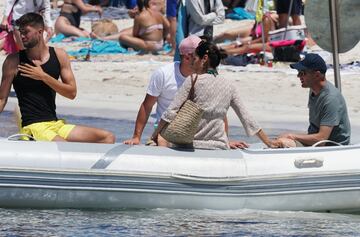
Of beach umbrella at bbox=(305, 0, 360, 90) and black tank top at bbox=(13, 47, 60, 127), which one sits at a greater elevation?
beach umbrella at bbox=(305, 0, 360, 90)

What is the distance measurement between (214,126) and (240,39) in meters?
9.82

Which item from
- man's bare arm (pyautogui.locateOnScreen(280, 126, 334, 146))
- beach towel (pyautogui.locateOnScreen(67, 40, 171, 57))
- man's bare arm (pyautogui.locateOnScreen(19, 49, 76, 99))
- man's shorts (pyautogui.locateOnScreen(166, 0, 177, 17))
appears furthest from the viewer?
beach towel (pyautogui.locateOnScreen(67, 40, 171, 57))

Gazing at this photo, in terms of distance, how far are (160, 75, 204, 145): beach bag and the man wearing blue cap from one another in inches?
31.2

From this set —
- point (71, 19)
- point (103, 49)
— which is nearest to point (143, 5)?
point (103, 49)

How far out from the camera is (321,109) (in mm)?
9359

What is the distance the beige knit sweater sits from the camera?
9.06 m

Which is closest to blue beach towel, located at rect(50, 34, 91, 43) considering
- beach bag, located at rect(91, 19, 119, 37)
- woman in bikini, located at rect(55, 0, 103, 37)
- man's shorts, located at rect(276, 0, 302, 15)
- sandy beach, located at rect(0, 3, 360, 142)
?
woman in bikini, located at rect(55, 0, 103, 37)

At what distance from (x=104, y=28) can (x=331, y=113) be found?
12027mm

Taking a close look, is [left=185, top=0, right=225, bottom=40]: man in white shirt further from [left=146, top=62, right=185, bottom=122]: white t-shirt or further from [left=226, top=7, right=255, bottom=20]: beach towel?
[left=226, top=7, right=255, bottom=20]: beach towel

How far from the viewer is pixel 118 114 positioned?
14.2m

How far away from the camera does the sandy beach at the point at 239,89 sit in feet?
46.5

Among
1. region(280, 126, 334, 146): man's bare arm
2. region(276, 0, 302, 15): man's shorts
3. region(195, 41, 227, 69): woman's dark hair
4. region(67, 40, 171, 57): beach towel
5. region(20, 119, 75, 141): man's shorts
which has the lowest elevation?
region(67, 40, 171, 57): beach towel

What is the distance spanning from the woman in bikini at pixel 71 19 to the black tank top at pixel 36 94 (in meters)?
11.3

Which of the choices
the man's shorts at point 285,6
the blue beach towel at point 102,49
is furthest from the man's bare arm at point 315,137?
the blue beach towel at point 102,49
